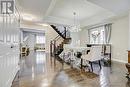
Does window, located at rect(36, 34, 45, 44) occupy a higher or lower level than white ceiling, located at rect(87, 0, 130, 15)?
lower

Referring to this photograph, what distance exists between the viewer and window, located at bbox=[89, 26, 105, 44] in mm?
7887

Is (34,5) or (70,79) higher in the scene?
(34,5)

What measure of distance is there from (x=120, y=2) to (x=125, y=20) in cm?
230

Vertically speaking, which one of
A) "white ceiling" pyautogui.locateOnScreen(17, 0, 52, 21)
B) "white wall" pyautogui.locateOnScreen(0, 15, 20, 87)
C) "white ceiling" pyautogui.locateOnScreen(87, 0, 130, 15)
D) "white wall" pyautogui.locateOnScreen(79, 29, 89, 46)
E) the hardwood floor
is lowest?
the hardwood floor

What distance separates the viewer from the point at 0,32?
1819 mm

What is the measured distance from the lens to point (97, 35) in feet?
27.5

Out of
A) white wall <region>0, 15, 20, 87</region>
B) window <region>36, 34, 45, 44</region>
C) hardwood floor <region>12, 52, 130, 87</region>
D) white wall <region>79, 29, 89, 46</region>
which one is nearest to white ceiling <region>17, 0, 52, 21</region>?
white wall <region>0, 15, 20, 87</region>

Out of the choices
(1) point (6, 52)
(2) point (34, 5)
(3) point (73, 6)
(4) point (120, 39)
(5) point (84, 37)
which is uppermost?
(3) point (73, 6)

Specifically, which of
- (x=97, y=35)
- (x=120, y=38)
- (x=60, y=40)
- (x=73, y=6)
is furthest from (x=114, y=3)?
(x=60, y=40)

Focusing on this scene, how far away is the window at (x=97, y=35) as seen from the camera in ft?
25.9

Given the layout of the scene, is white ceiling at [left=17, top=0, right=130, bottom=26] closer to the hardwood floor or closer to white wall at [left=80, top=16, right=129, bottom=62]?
white wall at [left=80, top=16, right=129, bottom=62]

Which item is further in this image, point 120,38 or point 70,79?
point 120,38

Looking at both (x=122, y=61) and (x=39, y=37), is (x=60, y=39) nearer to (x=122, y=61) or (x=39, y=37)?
(x=122, y=61)

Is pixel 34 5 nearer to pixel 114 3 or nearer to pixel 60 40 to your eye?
pixel 114 3
